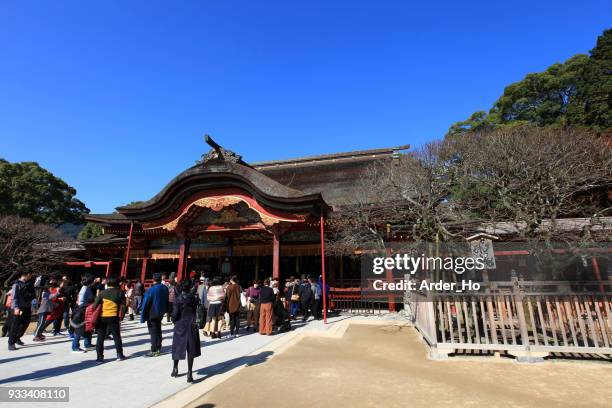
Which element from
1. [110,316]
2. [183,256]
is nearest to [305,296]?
[183,256]

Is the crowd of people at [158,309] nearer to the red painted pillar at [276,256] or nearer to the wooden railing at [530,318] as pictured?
the red painted pillar at [276,256]

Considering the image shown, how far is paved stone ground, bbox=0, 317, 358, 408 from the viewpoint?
446cm

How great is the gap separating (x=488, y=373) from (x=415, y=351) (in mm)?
1826

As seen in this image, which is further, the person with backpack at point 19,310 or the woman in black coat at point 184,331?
the person with backpack at point 19,310

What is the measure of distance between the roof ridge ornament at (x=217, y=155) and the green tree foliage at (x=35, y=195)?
24.3 m

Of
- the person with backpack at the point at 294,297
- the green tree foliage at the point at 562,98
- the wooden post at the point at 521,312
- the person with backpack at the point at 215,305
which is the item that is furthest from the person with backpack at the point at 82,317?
the green tree foliage at the point at 562,98

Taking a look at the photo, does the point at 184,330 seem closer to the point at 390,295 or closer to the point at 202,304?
the point at 202,304

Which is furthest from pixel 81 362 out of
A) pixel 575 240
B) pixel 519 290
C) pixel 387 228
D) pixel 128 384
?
pixel 575 240

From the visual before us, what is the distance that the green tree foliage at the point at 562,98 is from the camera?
62.2ft

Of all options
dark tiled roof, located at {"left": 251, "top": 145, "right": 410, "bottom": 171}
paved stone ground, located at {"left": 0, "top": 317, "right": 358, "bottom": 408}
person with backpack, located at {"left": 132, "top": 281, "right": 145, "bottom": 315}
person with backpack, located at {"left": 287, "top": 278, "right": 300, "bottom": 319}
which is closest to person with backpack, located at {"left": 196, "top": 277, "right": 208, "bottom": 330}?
paved stone ground, located at {"left": 0, "top": 317, "right": 358, "bottom": 408}

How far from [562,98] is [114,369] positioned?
32782 mm

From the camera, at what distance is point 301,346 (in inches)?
306

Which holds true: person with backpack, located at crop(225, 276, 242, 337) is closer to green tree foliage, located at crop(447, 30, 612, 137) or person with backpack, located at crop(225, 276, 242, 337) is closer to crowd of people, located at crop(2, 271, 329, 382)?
crowd of people, located at crop(2, 271, 329, 382)

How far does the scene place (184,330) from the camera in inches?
204
